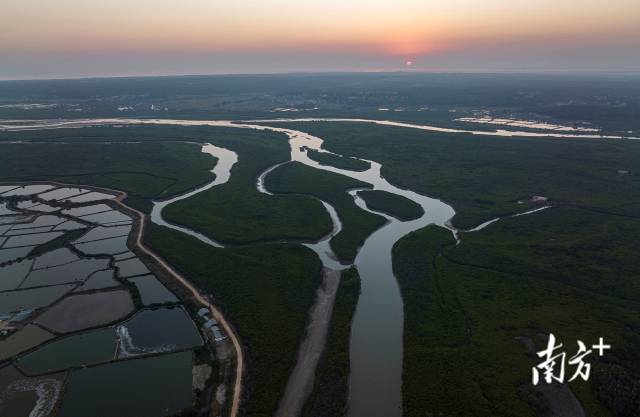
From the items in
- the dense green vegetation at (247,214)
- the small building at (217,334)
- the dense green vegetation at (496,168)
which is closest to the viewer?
the small building at (217,334)

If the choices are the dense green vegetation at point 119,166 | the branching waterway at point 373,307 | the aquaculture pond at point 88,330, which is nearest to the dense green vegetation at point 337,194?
the branching waterway at point 373,307

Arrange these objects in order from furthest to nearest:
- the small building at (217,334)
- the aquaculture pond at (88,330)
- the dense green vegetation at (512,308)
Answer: the small building at (217,334) → the dense green vegetation at (512,308) → the aquaculture pond at (88,330)

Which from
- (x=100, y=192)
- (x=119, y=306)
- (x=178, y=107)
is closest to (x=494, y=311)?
(x=119, y=306)

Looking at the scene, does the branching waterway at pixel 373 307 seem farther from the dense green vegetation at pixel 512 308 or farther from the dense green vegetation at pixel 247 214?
the dense green vegetation at pixel 247 214

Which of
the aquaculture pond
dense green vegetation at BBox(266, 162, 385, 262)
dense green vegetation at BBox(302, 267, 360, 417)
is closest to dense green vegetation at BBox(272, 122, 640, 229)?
dense green vegetation at BBox(266, 162, 385, 262)

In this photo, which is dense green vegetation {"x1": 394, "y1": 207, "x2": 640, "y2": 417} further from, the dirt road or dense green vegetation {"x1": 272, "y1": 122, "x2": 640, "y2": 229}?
the dirt road

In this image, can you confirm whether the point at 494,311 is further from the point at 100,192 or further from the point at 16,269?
the point at 100,192

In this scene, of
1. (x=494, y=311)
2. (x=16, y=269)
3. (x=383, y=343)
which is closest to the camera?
(x=383, y=343)
